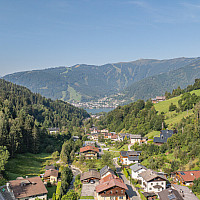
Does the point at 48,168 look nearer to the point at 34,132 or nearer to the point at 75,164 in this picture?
the point at 75,164

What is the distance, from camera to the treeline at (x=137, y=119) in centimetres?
7712

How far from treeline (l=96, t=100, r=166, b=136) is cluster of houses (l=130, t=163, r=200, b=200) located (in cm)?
3223

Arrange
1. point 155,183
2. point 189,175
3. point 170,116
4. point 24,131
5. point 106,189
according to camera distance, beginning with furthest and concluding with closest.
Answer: point 170,116 < point 24,131 < point 189,175 < point 155,183 < point 106,189

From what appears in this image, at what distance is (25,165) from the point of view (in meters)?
50.8

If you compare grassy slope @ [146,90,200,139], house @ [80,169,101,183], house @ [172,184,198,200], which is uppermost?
grassy slope @ [146,90,200,139]

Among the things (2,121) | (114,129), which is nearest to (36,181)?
(2,121)

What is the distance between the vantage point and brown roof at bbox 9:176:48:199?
32.5 m

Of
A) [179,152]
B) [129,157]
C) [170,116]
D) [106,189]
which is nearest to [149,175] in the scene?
[106,189]

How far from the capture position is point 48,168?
48156 millimetres

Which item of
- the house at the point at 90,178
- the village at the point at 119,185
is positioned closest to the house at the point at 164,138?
the village at the point at 119,185

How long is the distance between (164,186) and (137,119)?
5033 centimetres

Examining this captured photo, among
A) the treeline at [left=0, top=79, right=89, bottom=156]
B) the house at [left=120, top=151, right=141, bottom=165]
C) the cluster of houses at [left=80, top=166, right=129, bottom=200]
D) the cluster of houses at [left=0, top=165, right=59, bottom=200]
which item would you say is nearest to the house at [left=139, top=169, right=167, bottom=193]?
the cluster of houses at [left=80, top=166, right=129, bottom=200]

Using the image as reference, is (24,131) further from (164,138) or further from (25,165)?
(164,138)

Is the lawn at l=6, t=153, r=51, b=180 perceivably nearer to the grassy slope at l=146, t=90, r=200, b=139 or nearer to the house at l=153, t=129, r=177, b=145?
the house at l=153, t=129, r=177, b=145
